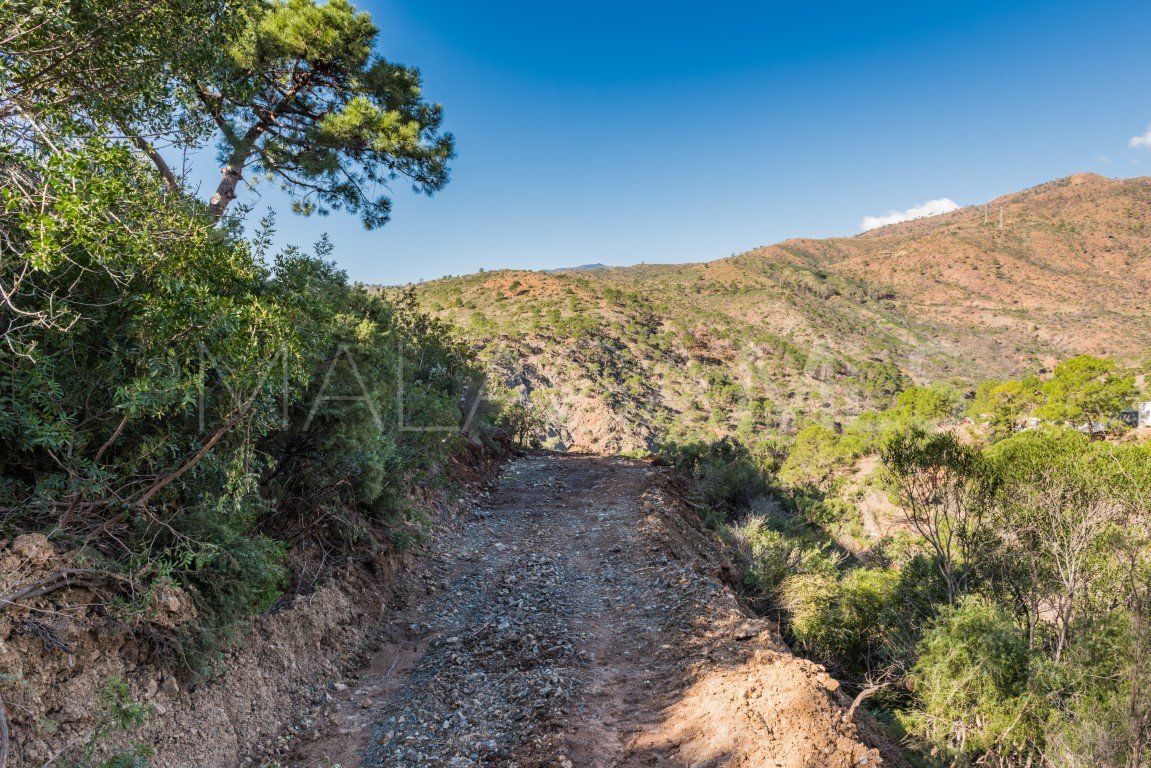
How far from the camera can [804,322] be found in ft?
166

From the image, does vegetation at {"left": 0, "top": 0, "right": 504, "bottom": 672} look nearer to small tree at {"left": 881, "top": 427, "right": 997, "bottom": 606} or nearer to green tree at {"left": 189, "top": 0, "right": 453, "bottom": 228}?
green tree at {"left": 189, "top": 0, "right": 453, "bottom": 228}

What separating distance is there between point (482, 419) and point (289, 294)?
38.5 ft

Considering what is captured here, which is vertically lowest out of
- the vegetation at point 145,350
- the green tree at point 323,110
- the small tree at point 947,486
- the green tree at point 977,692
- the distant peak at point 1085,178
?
the green tree at point 977,692

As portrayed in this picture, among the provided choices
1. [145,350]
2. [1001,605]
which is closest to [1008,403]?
[1001,605]

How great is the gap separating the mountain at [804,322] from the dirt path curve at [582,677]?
19337 mm

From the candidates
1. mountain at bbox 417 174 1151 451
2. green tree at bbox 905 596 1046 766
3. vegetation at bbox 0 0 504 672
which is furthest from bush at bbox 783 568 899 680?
mountain at bbox 417 174 1151 451

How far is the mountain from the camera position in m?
35.2

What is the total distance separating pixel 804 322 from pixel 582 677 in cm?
5063

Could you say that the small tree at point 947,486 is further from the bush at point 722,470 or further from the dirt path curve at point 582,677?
the bush at point 722,470

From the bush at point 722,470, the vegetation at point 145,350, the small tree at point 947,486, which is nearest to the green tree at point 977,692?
the small tree at point 947,486

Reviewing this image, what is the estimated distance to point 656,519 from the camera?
34.5 feet

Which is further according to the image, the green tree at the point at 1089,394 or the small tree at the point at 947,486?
the green tree at the point at 1089,394

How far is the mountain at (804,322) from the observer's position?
35156 mm

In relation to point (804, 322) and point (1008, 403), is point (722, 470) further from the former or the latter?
point (804, 322)
